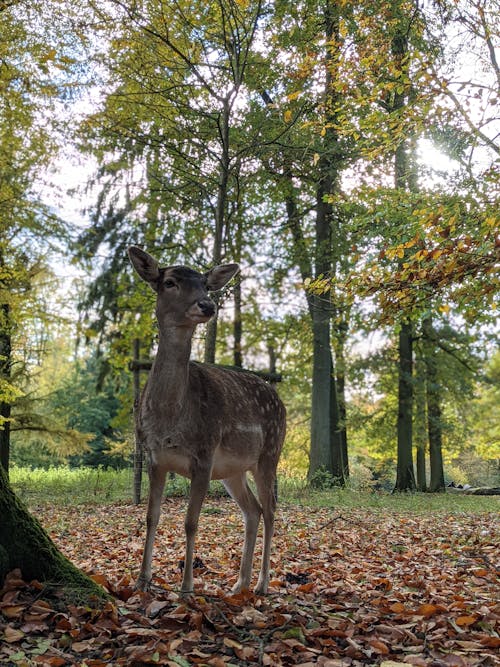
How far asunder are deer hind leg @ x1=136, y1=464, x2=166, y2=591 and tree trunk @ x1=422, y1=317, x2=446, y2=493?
59.5ft

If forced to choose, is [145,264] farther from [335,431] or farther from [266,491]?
[335,431]

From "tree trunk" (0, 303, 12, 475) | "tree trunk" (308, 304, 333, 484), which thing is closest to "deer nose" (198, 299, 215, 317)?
"tree trunk" (0, 303, 12, 475)

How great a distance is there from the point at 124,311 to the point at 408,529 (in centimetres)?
1075

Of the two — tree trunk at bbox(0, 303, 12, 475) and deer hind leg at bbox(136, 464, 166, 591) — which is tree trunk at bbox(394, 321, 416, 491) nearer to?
tree trunk at bbox(0, 303, 12, 475)

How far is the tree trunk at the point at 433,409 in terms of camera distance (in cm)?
2225

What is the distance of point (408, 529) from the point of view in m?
10.1

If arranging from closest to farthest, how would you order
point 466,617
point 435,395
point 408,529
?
point 466,617, point 408,529, point 435,395

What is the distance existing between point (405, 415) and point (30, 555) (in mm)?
18638

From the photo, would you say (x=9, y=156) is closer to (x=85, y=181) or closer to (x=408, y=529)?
(x=85, y=181)

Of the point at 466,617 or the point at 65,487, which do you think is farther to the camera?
the point at 65,487

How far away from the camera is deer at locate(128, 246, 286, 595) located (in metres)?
4.84

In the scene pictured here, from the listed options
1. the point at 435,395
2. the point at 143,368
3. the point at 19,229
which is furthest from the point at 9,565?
the point at 435,395

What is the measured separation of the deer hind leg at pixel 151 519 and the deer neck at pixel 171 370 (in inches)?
21.1

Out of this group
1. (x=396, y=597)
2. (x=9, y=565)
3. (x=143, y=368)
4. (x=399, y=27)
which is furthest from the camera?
(x=143, y=368)
